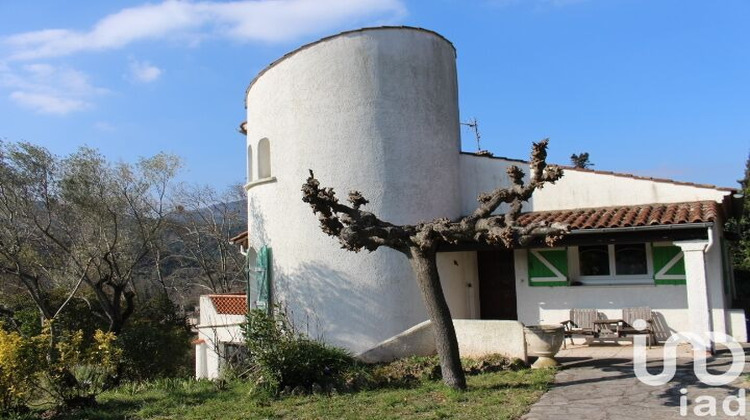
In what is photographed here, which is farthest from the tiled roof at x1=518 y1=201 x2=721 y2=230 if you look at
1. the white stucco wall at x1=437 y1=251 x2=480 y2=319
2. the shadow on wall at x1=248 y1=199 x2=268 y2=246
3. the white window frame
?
the shadow on wall at x1=248 y1=199 x2=268 y2=246

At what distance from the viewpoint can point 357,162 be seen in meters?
12.9

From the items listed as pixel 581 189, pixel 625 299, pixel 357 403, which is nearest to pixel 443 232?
pixel 357 403

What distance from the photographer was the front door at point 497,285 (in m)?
14.5

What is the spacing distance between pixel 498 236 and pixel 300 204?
6551mm

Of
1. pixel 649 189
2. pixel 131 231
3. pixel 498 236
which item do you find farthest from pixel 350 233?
pixel 131 231

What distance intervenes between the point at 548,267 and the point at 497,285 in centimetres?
168

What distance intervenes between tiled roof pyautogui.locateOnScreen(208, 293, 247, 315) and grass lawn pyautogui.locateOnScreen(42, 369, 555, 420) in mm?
5152

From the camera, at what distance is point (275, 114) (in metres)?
14.0

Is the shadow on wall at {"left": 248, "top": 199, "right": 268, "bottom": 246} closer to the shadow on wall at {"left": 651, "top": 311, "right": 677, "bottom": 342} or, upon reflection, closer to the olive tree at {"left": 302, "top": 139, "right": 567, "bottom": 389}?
the olive tree at {"left": 302, "top": 139, "right": 567, "bottom": 389}

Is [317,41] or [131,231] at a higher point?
[317,41]

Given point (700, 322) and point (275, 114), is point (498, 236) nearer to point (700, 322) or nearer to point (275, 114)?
point (700, 322)

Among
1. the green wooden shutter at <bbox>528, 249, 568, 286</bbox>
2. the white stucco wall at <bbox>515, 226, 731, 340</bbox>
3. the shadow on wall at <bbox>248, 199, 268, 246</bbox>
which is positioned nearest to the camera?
the white stucco wall at <bbox>515, 226, 731, 340</bbox>

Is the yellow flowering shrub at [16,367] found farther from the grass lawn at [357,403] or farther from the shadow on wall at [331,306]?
the shadow on wall at [331,306]

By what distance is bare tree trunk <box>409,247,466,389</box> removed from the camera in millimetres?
8594
